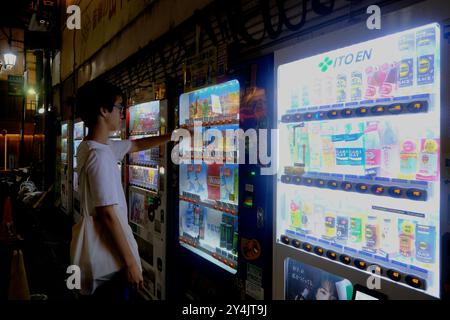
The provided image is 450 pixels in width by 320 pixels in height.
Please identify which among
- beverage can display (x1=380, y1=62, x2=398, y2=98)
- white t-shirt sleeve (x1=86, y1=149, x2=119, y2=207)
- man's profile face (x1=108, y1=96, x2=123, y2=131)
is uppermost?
beverage can display (x1=380, y1=62, x2=398, y2=98)

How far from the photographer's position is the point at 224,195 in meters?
3.02

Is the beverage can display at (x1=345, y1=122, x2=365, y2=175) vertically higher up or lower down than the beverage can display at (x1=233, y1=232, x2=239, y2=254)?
higher up

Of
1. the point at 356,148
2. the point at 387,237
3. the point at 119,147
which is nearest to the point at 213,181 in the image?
the point at 119,147

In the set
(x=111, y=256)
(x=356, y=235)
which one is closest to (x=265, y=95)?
(x=356, y=235)

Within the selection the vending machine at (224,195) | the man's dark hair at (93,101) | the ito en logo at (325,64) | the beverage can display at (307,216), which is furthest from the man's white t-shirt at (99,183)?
the ito en logo at (325,64)

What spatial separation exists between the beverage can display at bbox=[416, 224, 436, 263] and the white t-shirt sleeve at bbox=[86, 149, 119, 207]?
1.61m

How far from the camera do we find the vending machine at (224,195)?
2371 mm

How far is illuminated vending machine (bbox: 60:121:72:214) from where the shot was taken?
789 centimetres

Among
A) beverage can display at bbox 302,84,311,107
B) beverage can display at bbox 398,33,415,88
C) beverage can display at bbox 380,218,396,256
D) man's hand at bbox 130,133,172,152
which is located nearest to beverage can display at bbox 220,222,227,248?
man's hand at bbox 130,133,172,152

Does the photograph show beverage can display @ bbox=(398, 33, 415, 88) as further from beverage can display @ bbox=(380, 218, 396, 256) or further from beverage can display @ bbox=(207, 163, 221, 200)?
beverage can display @ bbox=(207, 163, 221, 200)

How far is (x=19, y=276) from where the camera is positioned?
3.43 meters

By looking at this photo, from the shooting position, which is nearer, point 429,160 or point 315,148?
point 429,160

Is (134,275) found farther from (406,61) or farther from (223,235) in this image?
(406,61)

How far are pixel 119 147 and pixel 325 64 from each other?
1.60 meters
